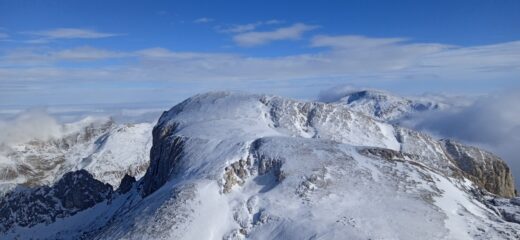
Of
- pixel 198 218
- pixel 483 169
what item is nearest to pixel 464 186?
pixel 198 218

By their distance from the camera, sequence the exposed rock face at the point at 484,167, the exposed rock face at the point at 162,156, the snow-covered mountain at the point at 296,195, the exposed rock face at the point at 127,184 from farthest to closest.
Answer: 1. the exposed rock face at the point at 127,184
2. the exposed rock face at the point at 484,167
3. the exposed rock face at the point at 162,156
4. the snow-covered mountain at the point at 296,195

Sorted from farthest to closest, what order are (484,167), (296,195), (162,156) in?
1. (484,167)
2. (162,156)
3. (296,195)

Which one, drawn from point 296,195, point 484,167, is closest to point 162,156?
point 296,195

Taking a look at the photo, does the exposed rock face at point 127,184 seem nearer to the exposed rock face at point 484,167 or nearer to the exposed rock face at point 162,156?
the exposed rock face at point 162,156

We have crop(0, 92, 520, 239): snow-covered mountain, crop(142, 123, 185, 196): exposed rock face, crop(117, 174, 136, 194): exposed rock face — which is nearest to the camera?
crop(0, 92, 520, 239): snow-covered mountain

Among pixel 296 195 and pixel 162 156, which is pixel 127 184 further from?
pixel 296 195

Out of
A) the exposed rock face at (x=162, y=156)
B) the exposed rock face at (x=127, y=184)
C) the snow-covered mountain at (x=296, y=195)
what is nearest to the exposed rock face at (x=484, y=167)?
the snow-covered mountain at (x=296, y=195)

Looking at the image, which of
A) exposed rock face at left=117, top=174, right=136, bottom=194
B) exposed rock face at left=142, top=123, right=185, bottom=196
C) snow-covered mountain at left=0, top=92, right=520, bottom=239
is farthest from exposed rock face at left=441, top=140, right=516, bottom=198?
exposed rock face at left=117, top=174, right=136, bottom=194

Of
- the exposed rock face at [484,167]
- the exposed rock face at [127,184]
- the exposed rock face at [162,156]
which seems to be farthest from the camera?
the exposed rock face at [127,184]

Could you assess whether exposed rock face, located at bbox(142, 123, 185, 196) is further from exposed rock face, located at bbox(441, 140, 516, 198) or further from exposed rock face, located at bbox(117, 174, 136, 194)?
exposed rock face, located at bbox(441, 140, 516, 198)
